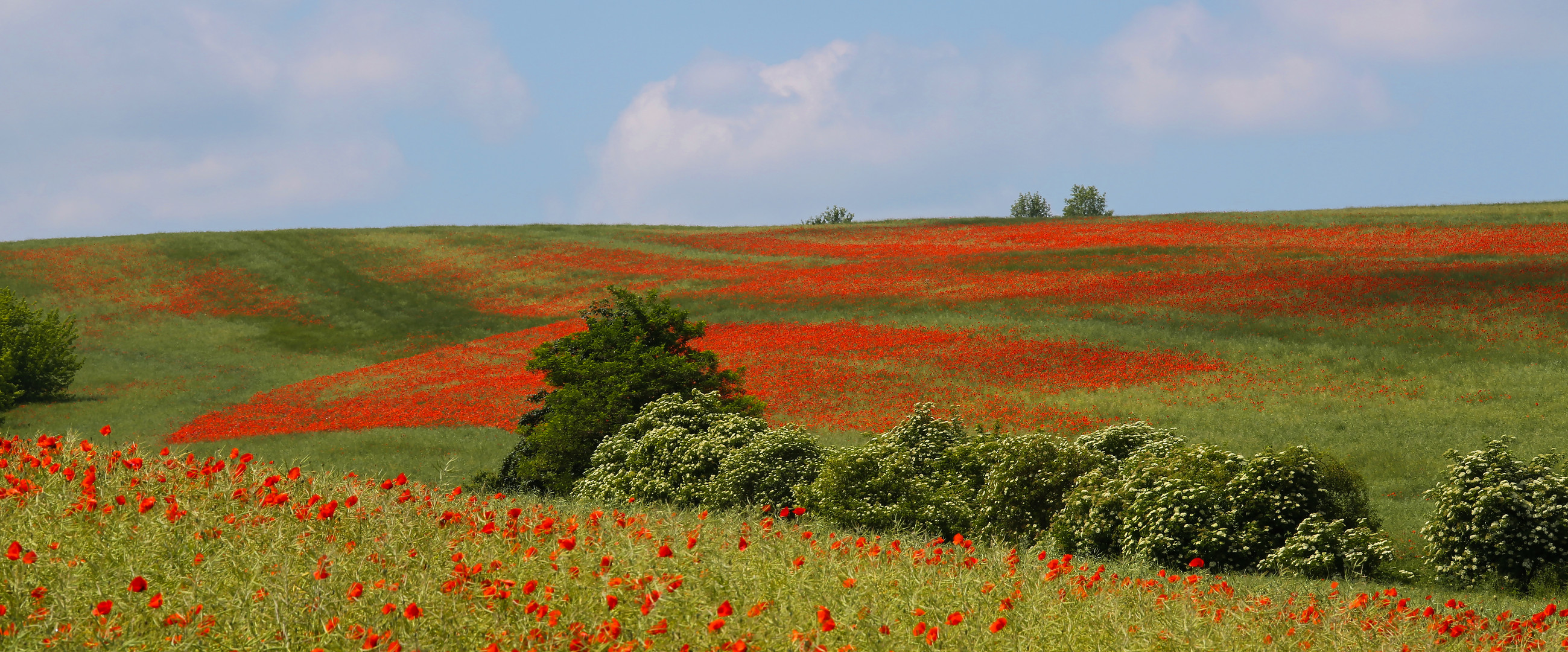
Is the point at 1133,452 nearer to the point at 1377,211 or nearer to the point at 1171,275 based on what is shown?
the point at 1171,275

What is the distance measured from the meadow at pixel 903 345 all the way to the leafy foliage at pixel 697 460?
2.50m

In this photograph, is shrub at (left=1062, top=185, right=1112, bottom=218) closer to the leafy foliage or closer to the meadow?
the meadow

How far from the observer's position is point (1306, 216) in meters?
61.2

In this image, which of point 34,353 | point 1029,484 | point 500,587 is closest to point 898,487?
point 1029,484

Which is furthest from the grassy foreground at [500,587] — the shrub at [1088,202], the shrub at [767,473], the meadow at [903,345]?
the shrub at [1088,202]

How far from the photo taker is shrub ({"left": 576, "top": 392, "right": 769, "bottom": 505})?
17.2 meters

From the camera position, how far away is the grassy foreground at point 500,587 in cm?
638

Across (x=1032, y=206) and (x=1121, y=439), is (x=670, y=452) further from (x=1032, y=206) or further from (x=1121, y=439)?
(x=1032, y=206)

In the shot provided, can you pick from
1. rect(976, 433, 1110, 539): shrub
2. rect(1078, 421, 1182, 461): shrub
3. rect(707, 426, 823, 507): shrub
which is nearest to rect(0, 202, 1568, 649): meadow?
rect(707, 426, 823, 507): shrub

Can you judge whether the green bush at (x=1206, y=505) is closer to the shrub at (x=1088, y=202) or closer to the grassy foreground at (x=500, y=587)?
the grassy foreground at (x=500, y=587)

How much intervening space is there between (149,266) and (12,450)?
5786 centimetres

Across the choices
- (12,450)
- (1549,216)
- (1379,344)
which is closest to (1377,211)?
(1549,216)

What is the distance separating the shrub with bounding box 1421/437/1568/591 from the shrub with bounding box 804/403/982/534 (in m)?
5.95

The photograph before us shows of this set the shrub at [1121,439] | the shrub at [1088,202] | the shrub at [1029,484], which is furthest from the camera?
the shrub at [1088,202]
